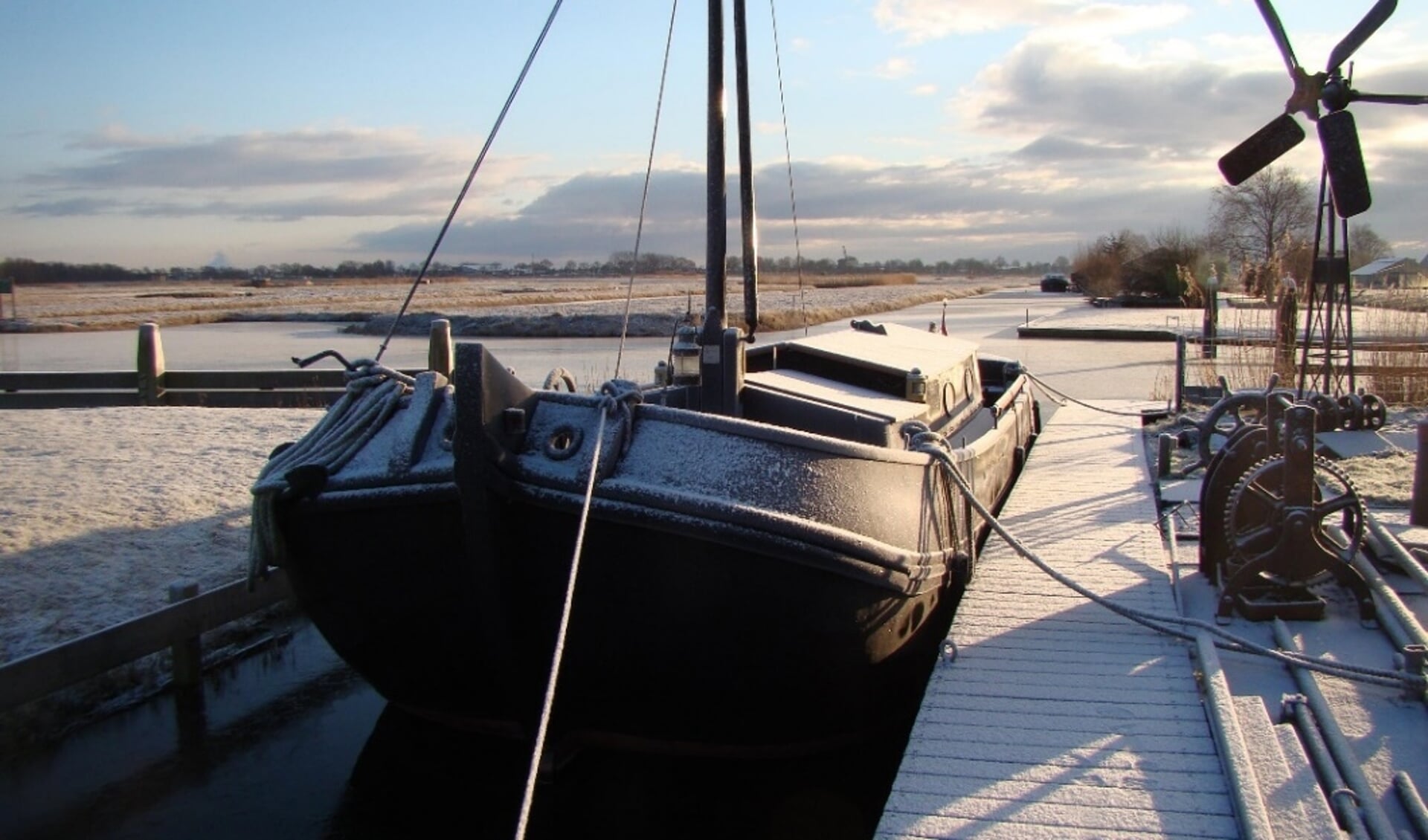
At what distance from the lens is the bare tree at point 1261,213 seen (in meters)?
45.7

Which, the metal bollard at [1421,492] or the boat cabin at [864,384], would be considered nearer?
the boat cabin at [864,384]

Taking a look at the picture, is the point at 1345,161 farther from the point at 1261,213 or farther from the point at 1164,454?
the point at 1261,213

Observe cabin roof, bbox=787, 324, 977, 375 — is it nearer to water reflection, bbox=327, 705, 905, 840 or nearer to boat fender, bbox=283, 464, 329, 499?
water reflection, bbox=327, 705, 905, 840

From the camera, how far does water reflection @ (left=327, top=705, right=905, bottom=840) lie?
6062 millimetres

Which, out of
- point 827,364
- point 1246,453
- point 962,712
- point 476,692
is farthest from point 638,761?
point 1246,453

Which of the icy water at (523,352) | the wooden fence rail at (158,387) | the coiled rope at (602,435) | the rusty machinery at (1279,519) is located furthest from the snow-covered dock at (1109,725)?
the wooden fence rail at (158,387)

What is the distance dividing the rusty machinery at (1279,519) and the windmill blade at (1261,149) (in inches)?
67.0

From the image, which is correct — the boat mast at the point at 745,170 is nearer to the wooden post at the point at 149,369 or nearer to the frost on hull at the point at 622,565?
the frost on hull at the point at 622,565

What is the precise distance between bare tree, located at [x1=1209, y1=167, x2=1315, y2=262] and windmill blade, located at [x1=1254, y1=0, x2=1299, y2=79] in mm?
40186

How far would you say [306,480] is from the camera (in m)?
5.67

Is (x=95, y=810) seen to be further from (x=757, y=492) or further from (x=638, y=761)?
(x=757, y=492)

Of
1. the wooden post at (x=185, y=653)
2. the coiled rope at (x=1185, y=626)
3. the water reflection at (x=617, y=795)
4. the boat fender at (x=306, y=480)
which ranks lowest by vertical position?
the water reflection at (x=617, y=795)

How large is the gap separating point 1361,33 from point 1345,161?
2.57ft

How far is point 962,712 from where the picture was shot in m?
5.31
